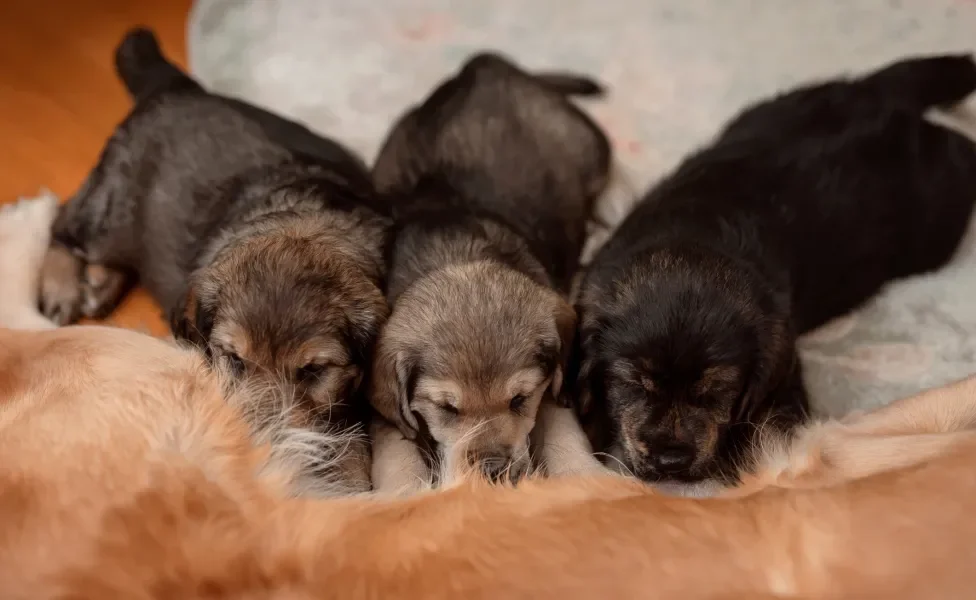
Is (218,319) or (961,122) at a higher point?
(961,122)

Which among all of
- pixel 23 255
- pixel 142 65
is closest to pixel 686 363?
pixel 23 255

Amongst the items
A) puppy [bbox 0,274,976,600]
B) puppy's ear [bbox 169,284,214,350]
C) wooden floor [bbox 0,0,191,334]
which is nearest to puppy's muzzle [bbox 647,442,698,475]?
puppy [bbox 0,274,976,600]

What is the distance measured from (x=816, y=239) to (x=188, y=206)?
1541 millimetres

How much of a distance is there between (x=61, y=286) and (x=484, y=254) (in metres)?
1.14

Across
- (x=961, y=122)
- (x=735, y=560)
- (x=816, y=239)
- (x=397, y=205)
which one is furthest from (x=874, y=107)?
(x=735, y=560)

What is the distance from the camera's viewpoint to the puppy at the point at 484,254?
5.22ft

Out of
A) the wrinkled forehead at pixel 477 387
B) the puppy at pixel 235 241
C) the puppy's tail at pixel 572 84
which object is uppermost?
the puppy's tail at pixel 572 84

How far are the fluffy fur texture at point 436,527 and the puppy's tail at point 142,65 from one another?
1.32 m

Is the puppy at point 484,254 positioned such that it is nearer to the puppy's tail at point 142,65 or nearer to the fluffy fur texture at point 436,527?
the fluffy fur texture at point 436,527

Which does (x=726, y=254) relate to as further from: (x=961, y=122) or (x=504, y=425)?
(x=961, y=122)

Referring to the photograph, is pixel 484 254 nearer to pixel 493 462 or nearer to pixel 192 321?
pixel 493 462

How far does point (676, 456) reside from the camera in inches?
61.4

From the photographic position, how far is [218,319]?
158 centimetres

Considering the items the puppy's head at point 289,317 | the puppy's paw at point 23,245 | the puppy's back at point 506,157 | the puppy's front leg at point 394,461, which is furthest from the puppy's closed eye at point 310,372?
the puppy's paw at point 23,245
